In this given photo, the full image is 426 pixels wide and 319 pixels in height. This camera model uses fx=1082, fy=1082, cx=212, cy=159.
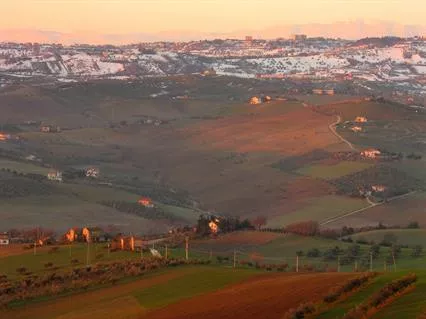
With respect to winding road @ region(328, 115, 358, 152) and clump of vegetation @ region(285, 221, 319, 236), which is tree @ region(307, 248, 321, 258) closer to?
clump of vegetation @ region(285, 221, 319, 236)

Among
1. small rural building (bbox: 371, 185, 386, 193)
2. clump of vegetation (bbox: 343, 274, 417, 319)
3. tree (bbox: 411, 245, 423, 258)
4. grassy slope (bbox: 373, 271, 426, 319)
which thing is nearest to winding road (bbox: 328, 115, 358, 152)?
small rural building (bbox: 371, 185, 386, 193)

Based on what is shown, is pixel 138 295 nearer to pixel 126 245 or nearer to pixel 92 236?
pixel 126 245

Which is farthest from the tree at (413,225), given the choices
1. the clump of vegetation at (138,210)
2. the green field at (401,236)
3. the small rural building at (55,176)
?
the small rural building at (55,176)

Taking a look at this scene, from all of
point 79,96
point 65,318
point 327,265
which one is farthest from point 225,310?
point 79,96

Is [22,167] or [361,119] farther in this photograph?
[361,119]

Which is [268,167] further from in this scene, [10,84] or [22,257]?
[10,84]

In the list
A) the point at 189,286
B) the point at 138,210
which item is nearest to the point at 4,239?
the point at 138,210

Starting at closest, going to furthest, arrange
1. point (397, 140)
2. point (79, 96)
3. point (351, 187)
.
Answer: point (351, 187), point (397, 140), point (79, 96)
